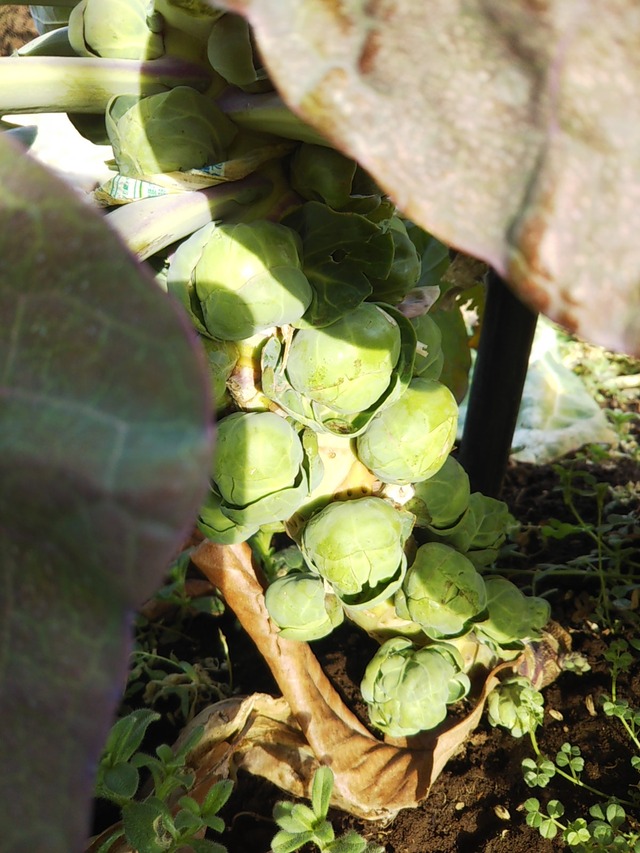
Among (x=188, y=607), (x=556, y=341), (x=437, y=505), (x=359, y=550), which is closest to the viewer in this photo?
(x=359, y=550)

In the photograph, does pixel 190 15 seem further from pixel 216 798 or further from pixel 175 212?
pixel 216 798

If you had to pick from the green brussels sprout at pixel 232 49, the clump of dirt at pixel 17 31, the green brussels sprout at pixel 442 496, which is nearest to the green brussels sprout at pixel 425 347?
the green brussels sprout at pixel 442 496

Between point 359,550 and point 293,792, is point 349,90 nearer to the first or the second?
point 359,550

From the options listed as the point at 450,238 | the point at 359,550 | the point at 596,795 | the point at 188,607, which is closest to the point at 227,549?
the point at 359,550

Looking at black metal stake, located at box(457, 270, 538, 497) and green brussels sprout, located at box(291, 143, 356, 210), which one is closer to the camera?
green brussels sprout, located at box(291, 143, 356, 210)

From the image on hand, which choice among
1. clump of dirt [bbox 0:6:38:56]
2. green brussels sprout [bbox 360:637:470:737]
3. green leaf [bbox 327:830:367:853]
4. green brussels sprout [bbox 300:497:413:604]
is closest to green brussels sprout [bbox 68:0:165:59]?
green brussels sprout [bbox 300:497:413:604]

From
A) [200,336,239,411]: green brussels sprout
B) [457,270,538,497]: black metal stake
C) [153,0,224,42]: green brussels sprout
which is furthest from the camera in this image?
[457,270,538,497]: black metal stake

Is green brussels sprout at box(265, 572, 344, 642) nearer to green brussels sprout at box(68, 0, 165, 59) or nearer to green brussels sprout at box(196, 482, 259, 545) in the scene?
green brussels sprout at box(196, 482, 259, 545)

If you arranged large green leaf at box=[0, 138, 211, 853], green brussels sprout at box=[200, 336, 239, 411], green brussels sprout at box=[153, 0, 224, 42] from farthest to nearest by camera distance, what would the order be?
green brussels sprout at box=[200, 336, 239, 411], green brussels sprout at box=[153, 0, 224, 42], large green leaf at box=[0, 138, 211, 853]
